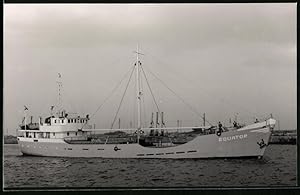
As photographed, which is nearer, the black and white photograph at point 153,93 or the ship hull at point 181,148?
the black and white photograph at point 153,93

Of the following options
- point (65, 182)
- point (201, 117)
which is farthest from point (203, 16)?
point (65, 182)

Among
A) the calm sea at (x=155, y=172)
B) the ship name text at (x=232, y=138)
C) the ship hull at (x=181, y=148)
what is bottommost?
the calm sea at (x=155, y=172)

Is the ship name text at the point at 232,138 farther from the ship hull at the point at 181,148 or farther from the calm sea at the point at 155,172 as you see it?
the calm sea at the point at 155,172

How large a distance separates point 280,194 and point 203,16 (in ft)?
6.23

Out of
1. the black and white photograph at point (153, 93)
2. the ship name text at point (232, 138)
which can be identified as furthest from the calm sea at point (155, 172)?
the ship name text at point (232, 138)

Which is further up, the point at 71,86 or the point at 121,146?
the point at 71,86

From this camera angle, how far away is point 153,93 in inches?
183

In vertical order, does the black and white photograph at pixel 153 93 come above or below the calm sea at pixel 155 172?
above

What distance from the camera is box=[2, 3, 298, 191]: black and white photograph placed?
4.51 metres

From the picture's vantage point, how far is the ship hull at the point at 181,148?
15.2 feet

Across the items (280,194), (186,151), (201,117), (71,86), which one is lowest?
(280,194)

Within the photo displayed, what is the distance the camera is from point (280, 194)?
14.8ft

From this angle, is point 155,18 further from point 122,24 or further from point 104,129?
point 104,129

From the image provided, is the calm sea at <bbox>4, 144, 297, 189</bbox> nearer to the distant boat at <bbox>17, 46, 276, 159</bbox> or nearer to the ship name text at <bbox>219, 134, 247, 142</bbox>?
the distant boat at <bbox>17, 46, 276, 159</bbox>
